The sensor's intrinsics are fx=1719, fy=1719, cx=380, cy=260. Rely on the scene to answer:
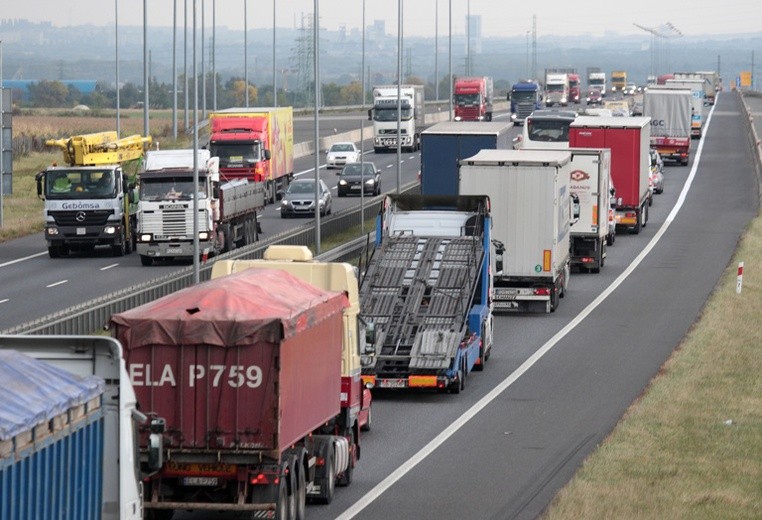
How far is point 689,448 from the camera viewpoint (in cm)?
2256

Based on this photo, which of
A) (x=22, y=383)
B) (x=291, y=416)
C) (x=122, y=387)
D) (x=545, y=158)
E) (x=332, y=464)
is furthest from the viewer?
(x=545, y=158)

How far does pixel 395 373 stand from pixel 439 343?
93 centimetres

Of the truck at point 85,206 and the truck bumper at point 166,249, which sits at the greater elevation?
the truck at point 85,206

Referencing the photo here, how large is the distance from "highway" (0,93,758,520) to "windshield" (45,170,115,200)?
6.52 feet

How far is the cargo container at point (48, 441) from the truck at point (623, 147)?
1583 inches

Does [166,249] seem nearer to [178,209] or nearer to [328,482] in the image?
[178,209]

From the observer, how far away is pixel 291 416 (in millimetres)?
17312

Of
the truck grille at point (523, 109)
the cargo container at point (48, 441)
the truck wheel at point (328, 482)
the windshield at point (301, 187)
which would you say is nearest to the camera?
the cargo container at point (48, 441)

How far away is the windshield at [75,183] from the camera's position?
48.8m

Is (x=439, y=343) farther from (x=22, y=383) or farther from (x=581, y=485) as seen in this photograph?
(x=22, y=383)

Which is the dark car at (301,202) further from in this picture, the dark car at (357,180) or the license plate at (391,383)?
the license plate at (391,383)

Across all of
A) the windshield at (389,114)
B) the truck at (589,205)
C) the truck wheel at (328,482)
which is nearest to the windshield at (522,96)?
the windshield at (389,114)

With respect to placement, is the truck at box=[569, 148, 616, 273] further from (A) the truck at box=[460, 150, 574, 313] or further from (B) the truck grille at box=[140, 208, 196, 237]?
(B) the truck grille at box=[140, 208, 196, 237]

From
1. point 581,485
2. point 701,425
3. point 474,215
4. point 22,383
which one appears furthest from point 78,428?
point 474,215
